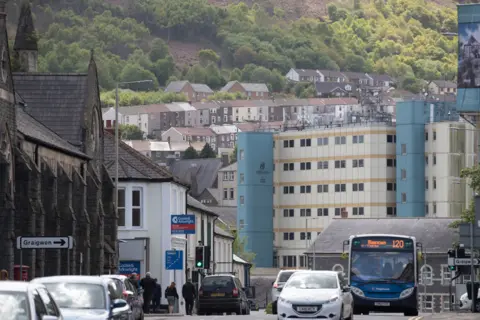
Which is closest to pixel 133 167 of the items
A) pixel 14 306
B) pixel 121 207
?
pixel 121 207

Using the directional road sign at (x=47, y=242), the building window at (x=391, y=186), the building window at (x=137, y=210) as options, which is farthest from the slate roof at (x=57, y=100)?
the building window at (x=391, y=186)

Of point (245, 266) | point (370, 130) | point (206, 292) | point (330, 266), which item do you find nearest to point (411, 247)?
point (206, 292)

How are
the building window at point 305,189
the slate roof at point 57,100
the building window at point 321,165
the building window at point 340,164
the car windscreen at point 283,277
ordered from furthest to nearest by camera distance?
the building window at point 305,189 → the building window at point 321,165 → the building window at point 340,164 → the slate roof at point 57,100 → the car windscreen at point 283,277

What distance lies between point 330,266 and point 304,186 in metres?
57.1

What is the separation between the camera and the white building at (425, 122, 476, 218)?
589 ft

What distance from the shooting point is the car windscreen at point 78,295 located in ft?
100

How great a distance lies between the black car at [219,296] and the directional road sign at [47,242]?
16.8 m

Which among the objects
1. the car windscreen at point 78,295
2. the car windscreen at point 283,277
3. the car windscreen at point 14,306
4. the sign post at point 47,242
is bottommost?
the car windscreen at point 283,277

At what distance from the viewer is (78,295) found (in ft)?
101

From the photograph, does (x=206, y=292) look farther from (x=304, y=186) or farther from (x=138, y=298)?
(x=304, y=186)

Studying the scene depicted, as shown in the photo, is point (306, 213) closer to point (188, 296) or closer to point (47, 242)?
point (188, 296)

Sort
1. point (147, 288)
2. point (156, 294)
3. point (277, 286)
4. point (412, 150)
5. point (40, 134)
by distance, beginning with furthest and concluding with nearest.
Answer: point (412, 150) < point (156, 294) < point (40, 134) < point (147, 288) < point (277, 286)

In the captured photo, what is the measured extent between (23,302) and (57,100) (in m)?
47.8

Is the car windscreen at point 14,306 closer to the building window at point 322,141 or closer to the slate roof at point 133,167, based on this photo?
the slate roof at point 133,167
